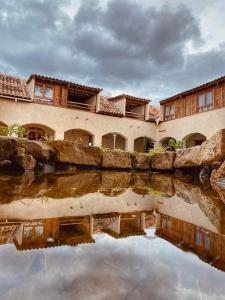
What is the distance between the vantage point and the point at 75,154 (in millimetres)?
10672

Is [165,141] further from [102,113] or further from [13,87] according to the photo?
[13,87]

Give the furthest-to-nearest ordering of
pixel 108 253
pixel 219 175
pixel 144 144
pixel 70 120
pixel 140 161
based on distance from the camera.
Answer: pixel 144 144
pixel 70 120
pixel 140 161
pixel 219 175
pixel 108 253

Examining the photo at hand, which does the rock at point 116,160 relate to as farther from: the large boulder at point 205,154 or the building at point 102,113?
the building at point 102,113

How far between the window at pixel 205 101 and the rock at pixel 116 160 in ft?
29.8

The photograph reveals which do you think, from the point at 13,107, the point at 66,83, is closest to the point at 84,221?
the point at 13,107

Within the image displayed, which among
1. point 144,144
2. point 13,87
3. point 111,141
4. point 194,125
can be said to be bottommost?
point 144,144

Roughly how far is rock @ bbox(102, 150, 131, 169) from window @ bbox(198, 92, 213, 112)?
29.8ft

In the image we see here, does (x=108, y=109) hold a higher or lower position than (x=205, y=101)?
lower

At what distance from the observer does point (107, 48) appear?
44.0 meters

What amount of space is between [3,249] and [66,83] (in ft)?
58.0

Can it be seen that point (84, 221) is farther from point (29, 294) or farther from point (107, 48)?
point (107, 48)

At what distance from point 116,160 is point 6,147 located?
15.5 ft

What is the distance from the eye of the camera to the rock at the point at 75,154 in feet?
34.3

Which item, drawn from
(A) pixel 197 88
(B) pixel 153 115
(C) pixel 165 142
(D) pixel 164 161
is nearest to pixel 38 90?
(D) pixel 164 161
